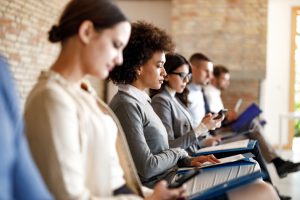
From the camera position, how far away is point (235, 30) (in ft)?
25.0

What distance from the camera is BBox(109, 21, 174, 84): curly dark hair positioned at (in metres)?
2.30

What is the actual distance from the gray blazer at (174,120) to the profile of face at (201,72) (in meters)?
1.50

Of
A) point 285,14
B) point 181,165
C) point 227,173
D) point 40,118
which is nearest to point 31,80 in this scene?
point 181,165

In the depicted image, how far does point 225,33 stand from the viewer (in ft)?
25.1

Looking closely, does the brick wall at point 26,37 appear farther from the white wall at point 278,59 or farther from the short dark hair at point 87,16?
the white wall at point 278,59

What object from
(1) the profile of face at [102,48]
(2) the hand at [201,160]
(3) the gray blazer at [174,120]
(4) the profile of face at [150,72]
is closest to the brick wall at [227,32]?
(3) the gray blazer at [174,120]

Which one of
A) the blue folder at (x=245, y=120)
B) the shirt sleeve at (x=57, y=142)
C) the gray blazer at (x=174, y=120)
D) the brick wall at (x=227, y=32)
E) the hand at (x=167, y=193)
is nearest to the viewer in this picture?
the shirt sleeve at (x=57, y=142)

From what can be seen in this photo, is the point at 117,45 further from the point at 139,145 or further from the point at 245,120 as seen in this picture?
the point at 245,120

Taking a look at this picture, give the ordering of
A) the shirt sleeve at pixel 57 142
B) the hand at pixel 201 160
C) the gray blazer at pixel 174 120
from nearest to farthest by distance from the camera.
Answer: the shirt sleeve at pixel 57 142
the hand at pixel 201 160
the gray blazer at pixel 174 120

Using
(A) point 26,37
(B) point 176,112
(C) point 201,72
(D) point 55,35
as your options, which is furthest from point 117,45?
(A) point 26,37

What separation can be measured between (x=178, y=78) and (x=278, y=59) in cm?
568

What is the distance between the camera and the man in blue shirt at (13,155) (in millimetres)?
917

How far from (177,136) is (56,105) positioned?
5.43 ft

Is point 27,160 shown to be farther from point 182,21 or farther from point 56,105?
point 182,21
